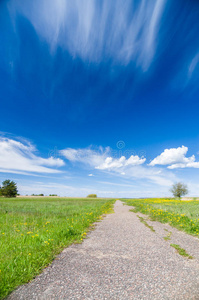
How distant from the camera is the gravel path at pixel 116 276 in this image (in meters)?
3.43

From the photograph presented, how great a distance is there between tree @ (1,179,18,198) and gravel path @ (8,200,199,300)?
99.5 metres

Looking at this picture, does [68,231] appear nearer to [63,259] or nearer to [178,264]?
[63,259]

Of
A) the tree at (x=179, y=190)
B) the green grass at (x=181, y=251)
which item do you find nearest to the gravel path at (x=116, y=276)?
the green grass at (x=181, y=251)

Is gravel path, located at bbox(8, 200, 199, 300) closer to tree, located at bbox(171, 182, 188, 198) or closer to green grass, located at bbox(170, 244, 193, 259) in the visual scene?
green grass, located at bbox(170, 244, 193, 259)

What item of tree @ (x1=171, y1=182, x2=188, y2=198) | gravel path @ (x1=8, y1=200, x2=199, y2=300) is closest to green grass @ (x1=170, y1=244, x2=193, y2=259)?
gravel path @ (x1=8, y1=200, x2=199, y2=300)

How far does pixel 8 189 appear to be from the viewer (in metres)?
89.4

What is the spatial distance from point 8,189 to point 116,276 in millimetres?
102242

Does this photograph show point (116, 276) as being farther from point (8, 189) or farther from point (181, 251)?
point (8, 189)

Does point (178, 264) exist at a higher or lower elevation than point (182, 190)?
lower

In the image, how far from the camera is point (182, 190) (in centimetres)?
7575

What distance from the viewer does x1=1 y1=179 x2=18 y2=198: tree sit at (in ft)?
292

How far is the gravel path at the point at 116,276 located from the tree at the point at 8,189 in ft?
326

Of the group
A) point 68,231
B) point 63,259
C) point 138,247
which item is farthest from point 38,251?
point 138,247

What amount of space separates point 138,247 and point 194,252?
216cm
